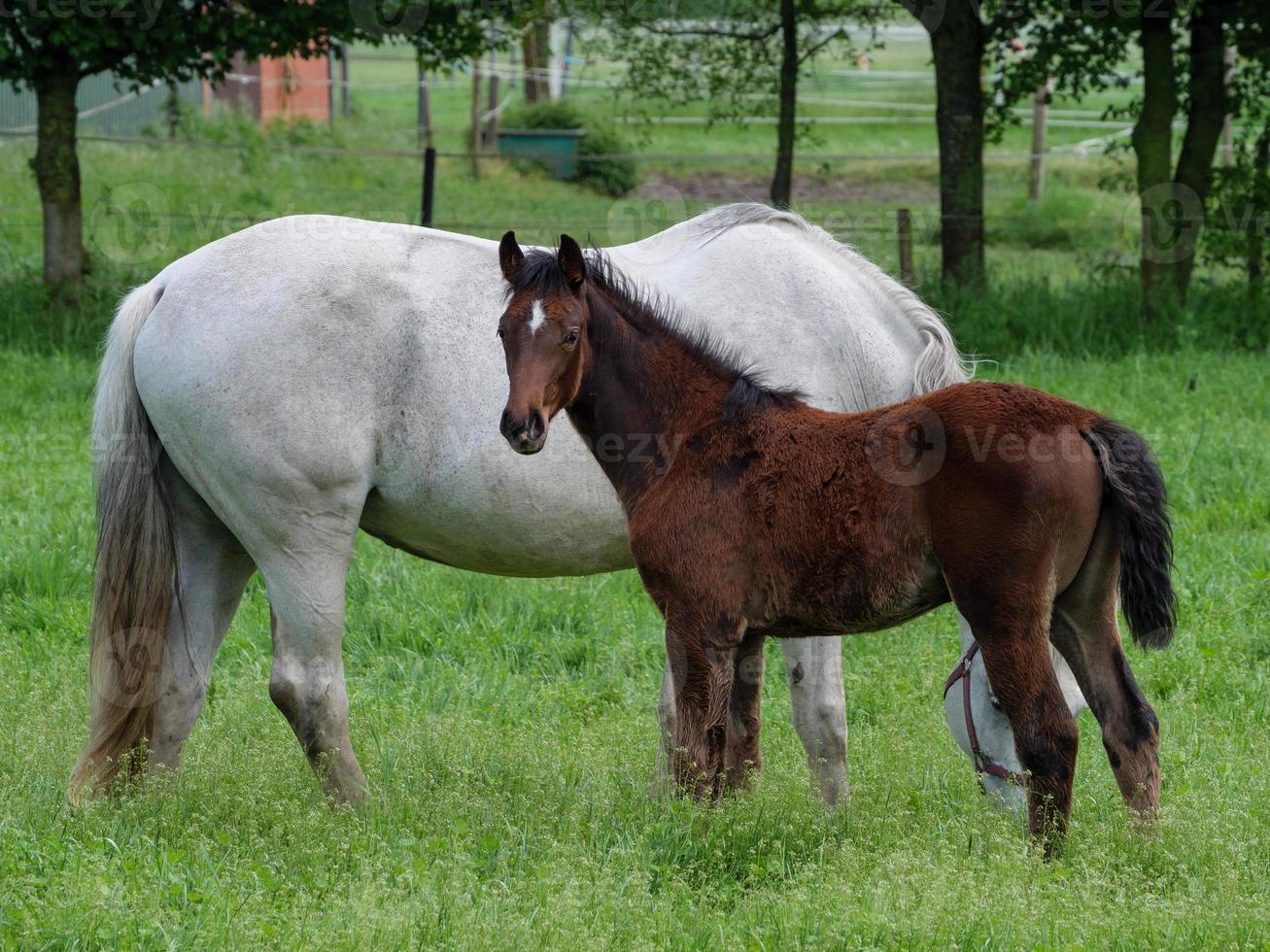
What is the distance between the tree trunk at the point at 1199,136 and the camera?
11.3 meters

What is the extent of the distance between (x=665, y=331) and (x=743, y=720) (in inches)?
49.1

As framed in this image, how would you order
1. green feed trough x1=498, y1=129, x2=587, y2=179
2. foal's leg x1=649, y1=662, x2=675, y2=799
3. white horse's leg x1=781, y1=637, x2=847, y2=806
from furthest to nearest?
green feed trough x1=498, y1=129, x2=587, y2=179 < white horse's leg x1=781, y1=637, x2=847, y2=806 < foal's leg x1=649, y1=662, x2=675, y2=799

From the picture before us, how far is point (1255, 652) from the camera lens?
18.5 feet

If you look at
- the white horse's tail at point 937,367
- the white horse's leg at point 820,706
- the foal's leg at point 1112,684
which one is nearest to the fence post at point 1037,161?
the white horse's tail at point 937,367

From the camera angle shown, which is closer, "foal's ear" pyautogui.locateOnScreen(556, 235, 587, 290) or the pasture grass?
the pasture grass

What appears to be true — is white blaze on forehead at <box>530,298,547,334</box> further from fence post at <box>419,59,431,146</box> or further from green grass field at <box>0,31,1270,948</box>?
fence post at <box>419,59,431,146</box>

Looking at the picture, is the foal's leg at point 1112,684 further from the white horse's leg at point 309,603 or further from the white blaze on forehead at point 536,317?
the white horse's leg at point 309,603

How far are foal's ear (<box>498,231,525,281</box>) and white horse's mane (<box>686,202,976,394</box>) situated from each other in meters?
1.10

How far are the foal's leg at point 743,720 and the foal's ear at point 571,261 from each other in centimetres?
128

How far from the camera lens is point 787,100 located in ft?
43.4

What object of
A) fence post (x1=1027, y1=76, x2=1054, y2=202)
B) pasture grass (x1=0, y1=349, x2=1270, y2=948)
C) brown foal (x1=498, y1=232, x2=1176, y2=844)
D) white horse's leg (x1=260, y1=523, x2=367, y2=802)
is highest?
fence post (x1=1027, y1=76, x2=1054, y2=202)

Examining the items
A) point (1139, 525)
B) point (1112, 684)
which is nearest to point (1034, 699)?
point (1112, 684)

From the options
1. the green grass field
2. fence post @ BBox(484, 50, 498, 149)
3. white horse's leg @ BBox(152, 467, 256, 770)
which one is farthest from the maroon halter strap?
fence post @ BBox(484, 50, 498, 149)

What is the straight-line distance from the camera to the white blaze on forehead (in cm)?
361
